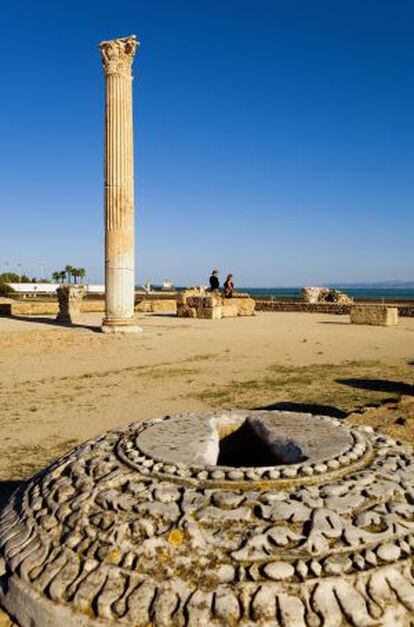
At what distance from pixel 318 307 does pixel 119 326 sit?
13850mm

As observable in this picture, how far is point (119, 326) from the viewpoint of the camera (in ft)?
47.1

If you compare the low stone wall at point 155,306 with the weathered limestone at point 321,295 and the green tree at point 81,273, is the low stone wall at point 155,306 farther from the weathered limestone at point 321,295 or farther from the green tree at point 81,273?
the green tree at point 81,273

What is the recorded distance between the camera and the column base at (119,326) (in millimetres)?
14297

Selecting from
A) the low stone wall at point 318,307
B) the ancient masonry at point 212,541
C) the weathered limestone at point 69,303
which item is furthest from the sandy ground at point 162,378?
the low stone wall at point 318,307

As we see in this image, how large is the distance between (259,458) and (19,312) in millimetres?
21663

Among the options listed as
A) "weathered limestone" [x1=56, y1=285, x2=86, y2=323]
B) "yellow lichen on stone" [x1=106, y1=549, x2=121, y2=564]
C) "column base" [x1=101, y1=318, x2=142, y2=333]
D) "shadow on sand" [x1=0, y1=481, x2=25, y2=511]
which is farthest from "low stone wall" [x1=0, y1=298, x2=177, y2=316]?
"yellow lichen on stone" [x1=106, y1=549, x2=121, y2=564]

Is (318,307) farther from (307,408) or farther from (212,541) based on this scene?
(212,541)

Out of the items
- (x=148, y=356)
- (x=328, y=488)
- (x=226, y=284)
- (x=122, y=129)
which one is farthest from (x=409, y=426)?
(x=226, y=284)

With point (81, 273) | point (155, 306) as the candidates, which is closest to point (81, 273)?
point (81, 273)

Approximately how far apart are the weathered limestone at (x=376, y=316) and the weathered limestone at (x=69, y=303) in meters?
10.2

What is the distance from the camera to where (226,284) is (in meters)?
22.4

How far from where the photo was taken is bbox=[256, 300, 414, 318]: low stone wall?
2338cm

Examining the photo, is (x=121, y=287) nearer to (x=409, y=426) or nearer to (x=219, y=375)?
(x=219, y=375)

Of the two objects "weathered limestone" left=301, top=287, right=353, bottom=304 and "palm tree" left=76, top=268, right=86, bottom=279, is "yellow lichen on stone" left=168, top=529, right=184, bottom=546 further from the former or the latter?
"palm tree" left=76, top=268, right=86, bottom=279
